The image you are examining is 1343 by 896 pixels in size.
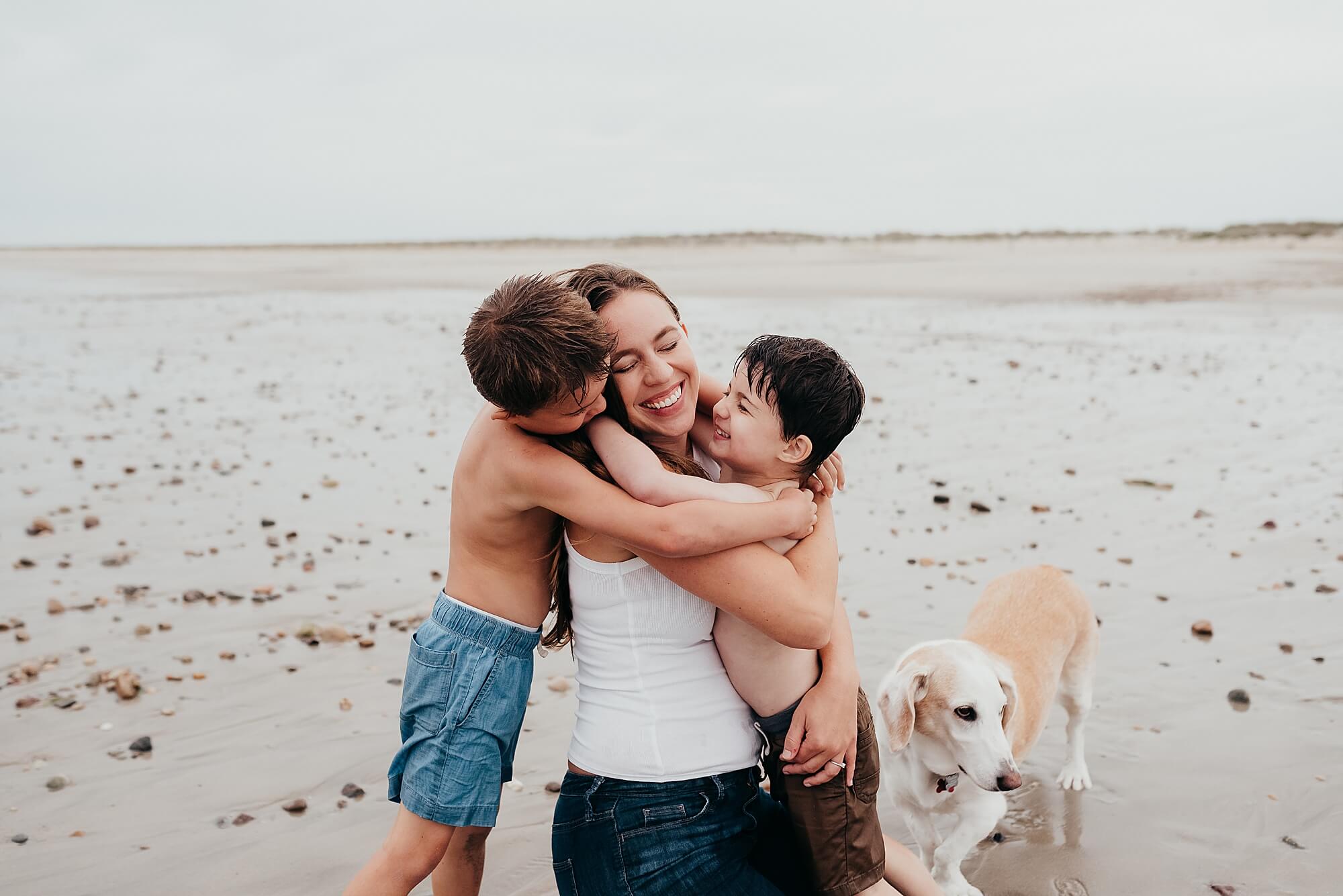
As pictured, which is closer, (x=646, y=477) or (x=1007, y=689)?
(x=646, y=477)

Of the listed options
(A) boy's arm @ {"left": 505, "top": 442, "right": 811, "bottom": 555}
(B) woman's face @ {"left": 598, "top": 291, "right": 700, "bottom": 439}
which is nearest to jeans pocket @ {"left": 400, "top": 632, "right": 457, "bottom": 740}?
(A) boy's arm @ {"left": 505, "top": 442, "right": 811, "bottom": 555}

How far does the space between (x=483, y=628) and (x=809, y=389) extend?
1345mm

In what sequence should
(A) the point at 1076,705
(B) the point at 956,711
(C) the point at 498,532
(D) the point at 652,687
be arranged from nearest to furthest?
(D) the point at 652,687 < (C) the point at 498,532 < (B) the point at 956,711 < (A) the point at 1076,705

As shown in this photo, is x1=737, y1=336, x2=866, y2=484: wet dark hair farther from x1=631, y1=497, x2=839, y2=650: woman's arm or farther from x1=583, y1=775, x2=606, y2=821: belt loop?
x1=583, y1=775, x2=606, y2=821: belt loop

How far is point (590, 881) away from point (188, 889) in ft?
7.36

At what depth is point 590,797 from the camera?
297 centimetres

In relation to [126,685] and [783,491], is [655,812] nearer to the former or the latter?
[783,491]

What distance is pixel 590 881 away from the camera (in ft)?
9.71

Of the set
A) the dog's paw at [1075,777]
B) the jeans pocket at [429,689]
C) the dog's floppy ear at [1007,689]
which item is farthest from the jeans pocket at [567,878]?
the dog's paw at [1075,777]

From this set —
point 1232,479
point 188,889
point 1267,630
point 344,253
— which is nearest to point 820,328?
point 1232,479

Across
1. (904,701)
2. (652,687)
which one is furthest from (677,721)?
(904,701)

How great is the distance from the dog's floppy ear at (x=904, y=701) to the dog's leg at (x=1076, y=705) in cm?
146

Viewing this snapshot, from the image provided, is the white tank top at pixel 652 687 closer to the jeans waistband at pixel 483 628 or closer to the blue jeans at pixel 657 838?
the blue jeans at pixel 657 838

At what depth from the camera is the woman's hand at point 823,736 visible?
3021 millimetres
